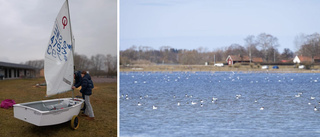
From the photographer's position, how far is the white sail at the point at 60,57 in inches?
267

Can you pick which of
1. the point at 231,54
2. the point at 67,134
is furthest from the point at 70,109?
the point at 231,54

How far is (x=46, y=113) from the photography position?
19.1 ft

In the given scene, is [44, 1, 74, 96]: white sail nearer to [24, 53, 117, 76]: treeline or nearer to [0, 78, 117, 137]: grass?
[0, 78, 117, 137]: grass

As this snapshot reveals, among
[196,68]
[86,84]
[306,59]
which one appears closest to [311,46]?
[306,59]

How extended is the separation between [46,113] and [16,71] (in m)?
15.6

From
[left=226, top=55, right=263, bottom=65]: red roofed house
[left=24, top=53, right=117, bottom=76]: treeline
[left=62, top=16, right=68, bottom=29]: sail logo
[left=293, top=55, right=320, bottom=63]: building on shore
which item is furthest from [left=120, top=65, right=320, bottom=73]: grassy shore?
[left=62, top=16, right=68, bottom=29]: sail logo

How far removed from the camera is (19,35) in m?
14.1

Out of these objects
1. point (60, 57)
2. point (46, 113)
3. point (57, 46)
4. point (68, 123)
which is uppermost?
point (57, 46)

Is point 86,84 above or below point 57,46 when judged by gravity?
below

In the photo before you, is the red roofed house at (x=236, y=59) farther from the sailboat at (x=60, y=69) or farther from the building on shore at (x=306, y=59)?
the sailboat at (x=60, y=69)

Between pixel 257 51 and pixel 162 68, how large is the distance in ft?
38.3

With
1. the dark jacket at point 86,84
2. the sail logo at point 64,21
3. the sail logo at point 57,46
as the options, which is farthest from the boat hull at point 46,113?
the sail logo at point 64,21

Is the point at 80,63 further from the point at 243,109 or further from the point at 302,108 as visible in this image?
the point at 302,108

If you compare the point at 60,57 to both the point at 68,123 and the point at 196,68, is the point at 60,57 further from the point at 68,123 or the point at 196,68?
the point at 196,68
